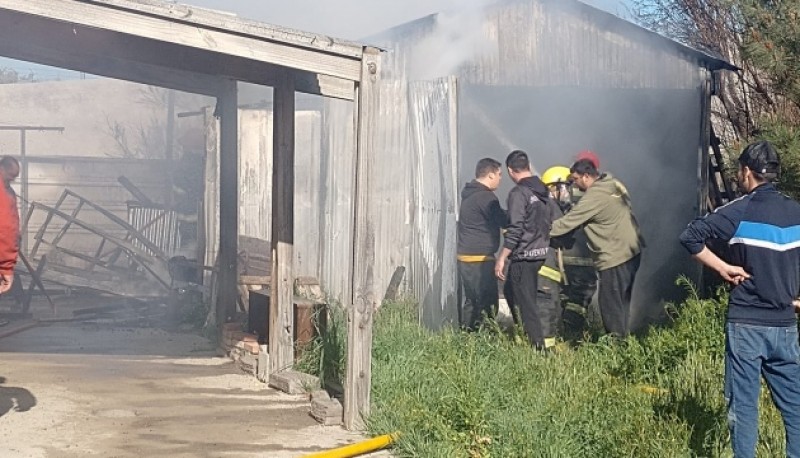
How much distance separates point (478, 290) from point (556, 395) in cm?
276

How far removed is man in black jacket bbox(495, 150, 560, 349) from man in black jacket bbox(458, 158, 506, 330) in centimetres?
53

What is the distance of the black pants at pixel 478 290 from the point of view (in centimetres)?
976

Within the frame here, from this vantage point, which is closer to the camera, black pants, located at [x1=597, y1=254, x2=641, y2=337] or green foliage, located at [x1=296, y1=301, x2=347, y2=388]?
green foliage, located at [x1=296, y1=301, x2=347, y2=388]

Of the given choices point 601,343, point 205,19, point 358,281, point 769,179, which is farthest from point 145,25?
point 601,343

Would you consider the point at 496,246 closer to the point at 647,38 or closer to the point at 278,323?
the point at 278,323

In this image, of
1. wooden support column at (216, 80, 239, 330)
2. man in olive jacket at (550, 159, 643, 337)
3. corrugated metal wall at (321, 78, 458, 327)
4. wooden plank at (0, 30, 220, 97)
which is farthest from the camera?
wooden support column at (216, 80, 239, 330)

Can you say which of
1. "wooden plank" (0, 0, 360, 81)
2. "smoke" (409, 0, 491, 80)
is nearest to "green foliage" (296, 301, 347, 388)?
"wooden plank" (0, 0, 360, 81)

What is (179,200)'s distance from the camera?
21.7 meters

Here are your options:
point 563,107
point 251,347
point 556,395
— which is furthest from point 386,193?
point 556,395

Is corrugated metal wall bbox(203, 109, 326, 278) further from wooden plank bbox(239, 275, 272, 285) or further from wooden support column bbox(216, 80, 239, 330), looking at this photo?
wooden support column bbox(216, 80, 239, 330)

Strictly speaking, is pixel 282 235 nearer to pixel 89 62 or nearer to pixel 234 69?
pixel 234 69

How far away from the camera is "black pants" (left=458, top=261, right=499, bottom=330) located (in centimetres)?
976

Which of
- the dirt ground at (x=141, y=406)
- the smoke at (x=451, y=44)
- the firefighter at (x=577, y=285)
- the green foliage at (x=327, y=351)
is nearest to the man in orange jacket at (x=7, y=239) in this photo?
the dirt ground at (x=141, y=406)

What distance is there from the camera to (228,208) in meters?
11.0
